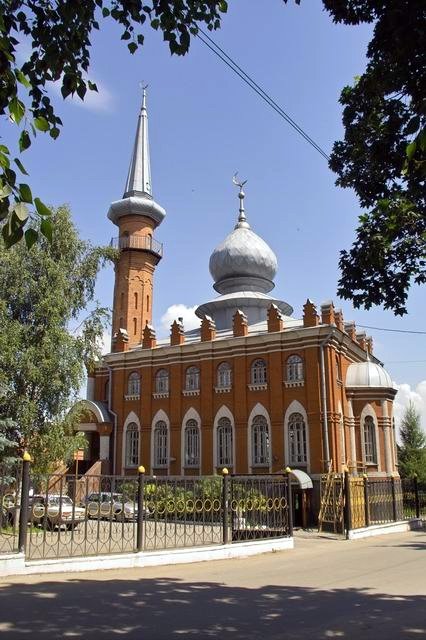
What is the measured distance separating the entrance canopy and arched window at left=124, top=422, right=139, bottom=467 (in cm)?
993

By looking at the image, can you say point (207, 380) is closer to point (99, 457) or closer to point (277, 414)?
point (277, 414)

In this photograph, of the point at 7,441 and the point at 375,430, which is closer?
the point at 7,441

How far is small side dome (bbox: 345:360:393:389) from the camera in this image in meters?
27.9

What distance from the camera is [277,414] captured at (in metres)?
26.7

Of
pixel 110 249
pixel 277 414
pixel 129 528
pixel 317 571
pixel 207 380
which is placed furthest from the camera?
pixel 207 380

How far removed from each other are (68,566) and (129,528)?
6.89ft

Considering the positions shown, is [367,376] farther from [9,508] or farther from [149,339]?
[9,508]

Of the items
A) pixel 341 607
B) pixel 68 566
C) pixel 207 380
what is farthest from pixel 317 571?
pixel 207 380

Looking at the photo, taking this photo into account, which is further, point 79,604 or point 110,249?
point 110,249

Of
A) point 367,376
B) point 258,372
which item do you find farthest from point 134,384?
point 367,376

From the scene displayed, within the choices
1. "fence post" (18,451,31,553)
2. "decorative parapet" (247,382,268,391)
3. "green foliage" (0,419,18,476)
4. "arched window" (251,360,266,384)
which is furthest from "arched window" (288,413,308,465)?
"fence post" (18,451,31,553)

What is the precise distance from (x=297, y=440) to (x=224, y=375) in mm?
4960

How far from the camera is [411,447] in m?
40.6

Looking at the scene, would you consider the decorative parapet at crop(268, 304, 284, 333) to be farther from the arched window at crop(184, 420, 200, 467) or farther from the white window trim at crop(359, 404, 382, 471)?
the arched window at crop(184, 420, 200, 467)
